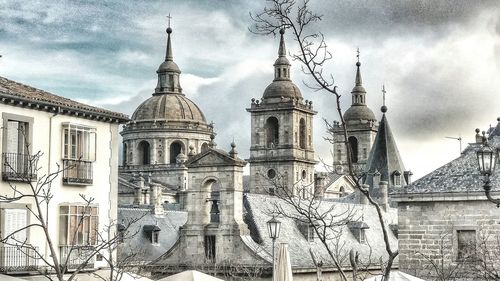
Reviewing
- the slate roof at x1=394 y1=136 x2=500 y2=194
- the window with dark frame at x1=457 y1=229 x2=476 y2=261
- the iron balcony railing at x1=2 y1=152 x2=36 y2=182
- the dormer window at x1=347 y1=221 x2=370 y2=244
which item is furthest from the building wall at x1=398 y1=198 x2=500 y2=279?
the dormer window at x1=347 y1=221 x2=370 y2=244

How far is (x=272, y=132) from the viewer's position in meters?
96.4

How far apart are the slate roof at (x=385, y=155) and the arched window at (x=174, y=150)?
704 inches

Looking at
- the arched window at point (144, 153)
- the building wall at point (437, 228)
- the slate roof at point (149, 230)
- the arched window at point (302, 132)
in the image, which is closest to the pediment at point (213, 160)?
the slate roof at point (149, 230)

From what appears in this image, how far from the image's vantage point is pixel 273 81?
96562 millimetres

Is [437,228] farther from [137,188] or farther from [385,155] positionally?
[385,155]

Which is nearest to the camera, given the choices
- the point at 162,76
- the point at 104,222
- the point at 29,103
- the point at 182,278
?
the point at 182,278

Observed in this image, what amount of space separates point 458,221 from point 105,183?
→ 35.1ft

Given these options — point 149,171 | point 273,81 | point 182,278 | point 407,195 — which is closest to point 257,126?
point 273,81

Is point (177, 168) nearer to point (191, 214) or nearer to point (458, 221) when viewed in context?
point (191, 214)

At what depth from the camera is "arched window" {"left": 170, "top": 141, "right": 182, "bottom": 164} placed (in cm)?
10006

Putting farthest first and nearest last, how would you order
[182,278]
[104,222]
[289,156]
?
[289,156] < [104,222] < [182,278]

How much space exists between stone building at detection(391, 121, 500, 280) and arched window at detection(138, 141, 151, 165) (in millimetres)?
69246

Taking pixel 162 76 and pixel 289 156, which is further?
pixel 162 76

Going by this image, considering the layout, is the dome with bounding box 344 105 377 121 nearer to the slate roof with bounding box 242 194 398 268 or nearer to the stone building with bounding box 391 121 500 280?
the slate roof with bounding box 242 194 398 268
